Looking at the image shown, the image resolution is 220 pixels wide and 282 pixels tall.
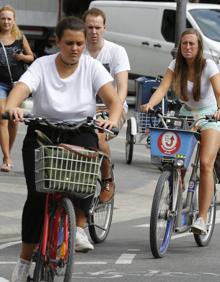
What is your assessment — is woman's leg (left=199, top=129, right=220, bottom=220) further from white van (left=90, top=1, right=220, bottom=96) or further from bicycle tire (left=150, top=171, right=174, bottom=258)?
white van (left=90, top=1, right=220, bottom=96)

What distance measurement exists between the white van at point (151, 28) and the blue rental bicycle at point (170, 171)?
40.5 ft

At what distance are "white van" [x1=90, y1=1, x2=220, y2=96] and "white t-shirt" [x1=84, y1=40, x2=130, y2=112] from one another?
455 inches

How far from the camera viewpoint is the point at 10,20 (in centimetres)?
1280

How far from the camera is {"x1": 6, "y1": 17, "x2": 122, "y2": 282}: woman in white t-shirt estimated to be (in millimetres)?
6703

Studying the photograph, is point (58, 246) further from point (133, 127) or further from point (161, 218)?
point (133, 127)

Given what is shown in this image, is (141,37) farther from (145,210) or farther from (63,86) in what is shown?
(63,86)

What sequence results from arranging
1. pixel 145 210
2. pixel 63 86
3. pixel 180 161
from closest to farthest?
pixel 63 86
pixel 180 161
pixel 145 210

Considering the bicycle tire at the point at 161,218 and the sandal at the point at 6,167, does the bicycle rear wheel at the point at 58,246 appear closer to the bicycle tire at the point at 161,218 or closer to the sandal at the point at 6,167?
the bicycle tire at the point at 161,218

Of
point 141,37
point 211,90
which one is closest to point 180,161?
point 211,90

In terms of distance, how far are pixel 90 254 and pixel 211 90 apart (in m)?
1.60

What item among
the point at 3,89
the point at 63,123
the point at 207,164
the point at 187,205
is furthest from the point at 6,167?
the point at 63,123

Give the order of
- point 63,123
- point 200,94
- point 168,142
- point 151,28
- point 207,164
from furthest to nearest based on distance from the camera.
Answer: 1. point 151,28
2. point 200,94
3. point 207,164
4. point 168,142
5. point 63,123

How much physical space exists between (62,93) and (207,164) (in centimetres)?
228

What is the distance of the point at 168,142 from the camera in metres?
8.55
